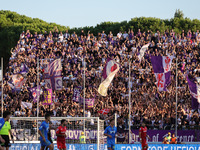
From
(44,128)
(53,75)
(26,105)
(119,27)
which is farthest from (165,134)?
(119,27)

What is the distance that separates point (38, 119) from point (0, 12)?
2441 inches

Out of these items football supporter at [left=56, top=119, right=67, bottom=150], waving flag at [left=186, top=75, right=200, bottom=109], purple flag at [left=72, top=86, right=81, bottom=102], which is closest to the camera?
football supporter at [left=56, top=119, right=67, bottom=150]

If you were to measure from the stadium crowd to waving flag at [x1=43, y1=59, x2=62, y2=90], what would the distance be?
2.45 meters

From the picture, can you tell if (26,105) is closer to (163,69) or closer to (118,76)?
(118,76)

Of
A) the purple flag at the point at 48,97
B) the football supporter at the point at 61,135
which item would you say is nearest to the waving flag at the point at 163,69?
the purple flag at the point at 48,97

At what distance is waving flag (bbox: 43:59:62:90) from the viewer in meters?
36.7

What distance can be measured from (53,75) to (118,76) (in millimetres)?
6222

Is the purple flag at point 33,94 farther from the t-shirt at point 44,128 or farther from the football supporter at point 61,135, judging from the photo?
the t-shirt at point 44,128

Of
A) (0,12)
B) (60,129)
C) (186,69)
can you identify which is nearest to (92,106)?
(186,69)

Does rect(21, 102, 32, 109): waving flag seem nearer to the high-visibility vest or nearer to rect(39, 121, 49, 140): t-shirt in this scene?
the high-visibility vest

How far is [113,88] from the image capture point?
131 feet

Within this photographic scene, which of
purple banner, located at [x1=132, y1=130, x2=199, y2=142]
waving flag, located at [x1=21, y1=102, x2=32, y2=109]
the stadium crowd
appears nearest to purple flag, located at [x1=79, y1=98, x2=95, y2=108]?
the stadium crowd

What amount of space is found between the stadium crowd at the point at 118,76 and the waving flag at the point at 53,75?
2.45m

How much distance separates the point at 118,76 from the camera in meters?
40.7
